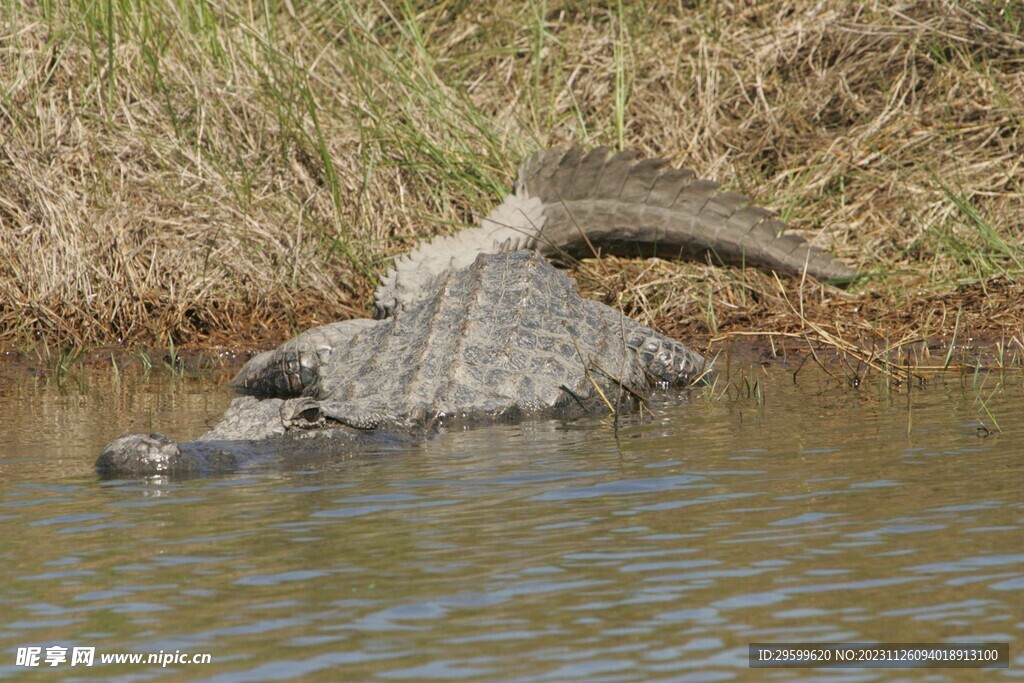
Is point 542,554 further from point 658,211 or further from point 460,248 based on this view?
point 658,211

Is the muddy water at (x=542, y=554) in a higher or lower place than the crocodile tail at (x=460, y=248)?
lower

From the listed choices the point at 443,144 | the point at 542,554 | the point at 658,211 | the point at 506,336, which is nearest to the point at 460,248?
the point at 658,211

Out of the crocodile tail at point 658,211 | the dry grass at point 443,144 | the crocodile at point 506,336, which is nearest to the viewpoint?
the crocodile at point 506,336

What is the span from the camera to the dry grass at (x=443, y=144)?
24.1 feet

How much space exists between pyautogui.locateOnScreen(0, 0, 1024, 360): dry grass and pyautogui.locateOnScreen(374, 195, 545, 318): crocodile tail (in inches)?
21.5

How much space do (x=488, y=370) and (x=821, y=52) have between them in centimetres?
482

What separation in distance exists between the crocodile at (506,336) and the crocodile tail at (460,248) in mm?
10

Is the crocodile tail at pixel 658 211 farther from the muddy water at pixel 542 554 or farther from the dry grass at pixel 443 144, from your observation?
the muddy water at pixel 542 554

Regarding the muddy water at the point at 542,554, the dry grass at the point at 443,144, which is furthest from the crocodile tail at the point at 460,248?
the muddy water at the point at 542,554

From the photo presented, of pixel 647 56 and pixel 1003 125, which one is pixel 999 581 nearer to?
pixel 1003 125

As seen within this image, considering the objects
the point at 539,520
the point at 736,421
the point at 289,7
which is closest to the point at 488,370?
the point at 736,421

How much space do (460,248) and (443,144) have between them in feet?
4.43

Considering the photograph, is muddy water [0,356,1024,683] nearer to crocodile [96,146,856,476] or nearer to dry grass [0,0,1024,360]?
crocodile [96,146,856,476]

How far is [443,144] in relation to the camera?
26.2 ft
